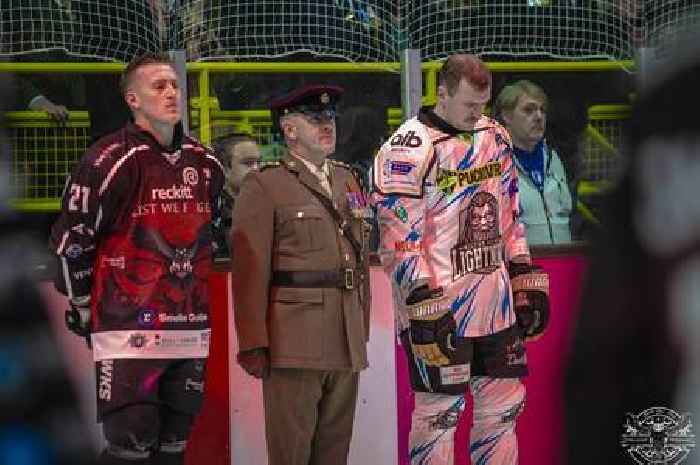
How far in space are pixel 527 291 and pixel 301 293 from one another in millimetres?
816

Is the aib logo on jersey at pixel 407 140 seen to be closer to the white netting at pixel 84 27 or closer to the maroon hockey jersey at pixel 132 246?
the maroon hockey jersey at pixel 132 246

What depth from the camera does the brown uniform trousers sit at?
3.87 metres

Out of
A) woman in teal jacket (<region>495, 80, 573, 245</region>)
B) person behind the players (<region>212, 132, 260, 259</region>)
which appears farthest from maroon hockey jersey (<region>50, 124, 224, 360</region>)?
woman in teal jacket (<region>495, 80, 573, 245</region>)

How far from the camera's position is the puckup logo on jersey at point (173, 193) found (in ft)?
12.1

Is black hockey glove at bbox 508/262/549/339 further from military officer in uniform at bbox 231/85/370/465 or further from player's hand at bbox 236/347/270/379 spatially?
player's hand at bbox 236/347/270/379

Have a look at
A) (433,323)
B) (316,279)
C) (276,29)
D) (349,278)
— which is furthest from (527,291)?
(276,29)

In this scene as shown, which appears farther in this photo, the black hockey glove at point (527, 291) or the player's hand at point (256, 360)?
the black hockey glove at point (527, 291)

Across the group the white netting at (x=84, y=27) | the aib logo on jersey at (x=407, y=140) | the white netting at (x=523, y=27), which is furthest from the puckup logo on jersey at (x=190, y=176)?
the white netting at (x=523, y=27)

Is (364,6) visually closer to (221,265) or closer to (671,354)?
(221,265)

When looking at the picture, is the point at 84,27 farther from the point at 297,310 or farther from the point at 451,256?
the point at 451,256

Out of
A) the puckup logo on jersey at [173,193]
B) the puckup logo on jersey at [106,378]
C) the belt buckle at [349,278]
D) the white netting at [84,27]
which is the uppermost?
the white netting at [84,27]

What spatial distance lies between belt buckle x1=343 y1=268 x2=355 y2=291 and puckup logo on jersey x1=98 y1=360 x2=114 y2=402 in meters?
0.77

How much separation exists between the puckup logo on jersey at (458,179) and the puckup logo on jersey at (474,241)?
50mm

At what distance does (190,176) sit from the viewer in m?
3.77
